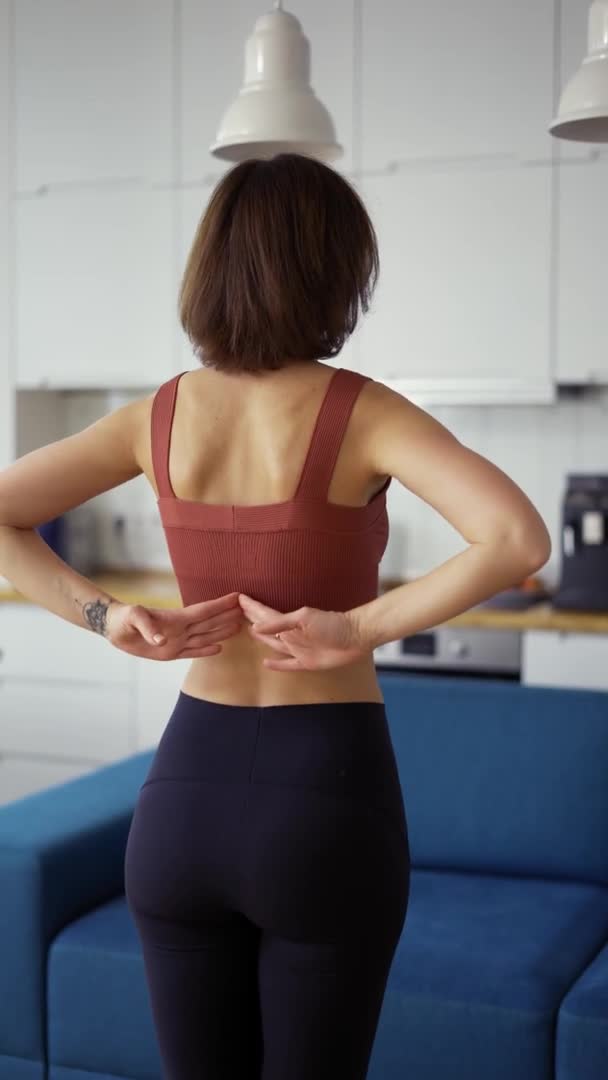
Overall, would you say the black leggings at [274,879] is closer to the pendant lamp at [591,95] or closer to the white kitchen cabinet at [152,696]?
the pendant lamp at [591,95]

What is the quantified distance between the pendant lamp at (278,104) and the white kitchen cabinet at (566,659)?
158cm

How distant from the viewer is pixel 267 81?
258 centimetres

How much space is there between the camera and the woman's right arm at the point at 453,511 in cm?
135

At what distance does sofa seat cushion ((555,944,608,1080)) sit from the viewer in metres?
2.09

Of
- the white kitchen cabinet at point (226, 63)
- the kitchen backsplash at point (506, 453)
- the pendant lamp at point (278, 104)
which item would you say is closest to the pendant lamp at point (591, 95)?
the pendant lamp at point (278, 104)

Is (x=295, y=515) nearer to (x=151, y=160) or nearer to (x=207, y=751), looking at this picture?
(x=207, y=751)

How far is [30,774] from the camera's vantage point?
443cm

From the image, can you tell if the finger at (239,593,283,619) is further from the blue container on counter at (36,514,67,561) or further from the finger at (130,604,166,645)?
the blue container on counter at (36,514,67,561)

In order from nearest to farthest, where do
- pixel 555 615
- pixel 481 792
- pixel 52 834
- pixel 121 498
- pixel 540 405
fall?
pixel 52 834 → pixel 481 792 → pixel 555 615 → pixel 540 405 → pixel 121 498

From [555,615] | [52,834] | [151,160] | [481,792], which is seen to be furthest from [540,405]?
[52,834]

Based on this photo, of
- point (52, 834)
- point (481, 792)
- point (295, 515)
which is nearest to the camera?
point (295, 515)

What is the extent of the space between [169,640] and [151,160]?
10.6 feet

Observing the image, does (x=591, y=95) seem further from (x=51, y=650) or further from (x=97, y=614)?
(x=51, y=650)

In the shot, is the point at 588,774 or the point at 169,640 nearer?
the point at 169,640
